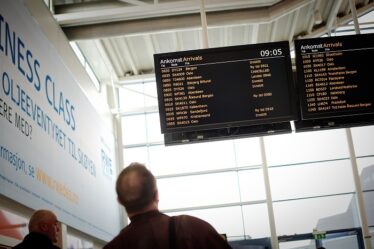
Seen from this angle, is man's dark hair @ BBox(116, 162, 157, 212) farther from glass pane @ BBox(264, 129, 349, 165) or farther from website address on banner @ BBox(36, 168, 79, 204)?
glass pane @ BBox(264, 129, 349, 165)

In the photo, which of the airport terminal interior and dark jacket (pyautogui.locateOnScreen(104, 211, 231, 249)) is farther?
the airport terminal interior

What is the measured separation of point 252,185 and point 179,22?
4312 mm

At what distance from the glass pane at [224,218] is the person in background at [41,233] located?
7.53m

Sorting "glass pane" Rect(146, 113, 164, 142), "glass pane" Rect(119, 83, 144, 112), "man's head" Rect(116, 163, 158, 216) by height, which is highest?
"glass pane" Rect(119, 83, 144, 112)

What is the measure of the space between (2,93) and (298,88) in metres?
3.00

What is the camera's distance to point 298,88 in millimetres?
5512

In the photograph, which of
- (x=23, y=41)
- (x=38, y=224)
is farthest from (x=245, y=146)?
(x=38, y=224)

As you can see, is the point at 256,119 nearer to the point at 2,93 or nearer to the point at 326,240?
the point at 2,93

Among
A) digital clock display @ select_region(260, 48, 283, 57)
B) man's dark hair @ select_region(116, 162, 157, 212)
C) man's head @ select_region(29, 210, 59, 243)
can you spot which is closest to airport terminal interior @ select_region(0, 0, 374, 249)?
digital clock display @ select_region(260, 48, 283, 57)

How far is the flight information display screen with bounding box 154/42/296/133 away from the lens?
211 inches

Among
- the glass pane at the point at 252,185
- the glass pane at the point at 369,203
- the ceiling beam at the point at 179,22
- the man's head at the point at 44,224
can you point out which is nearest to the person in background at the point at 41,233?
the man's head at the point at 44,224

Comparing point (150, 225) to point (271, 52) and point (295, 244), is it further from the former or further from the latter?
point (295, 244)

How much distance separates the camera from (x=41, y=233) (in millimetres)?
3324

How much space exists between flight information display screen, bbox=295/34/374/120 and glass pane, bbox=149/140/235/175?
5775 mm
